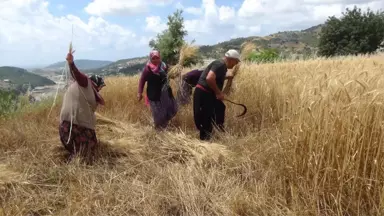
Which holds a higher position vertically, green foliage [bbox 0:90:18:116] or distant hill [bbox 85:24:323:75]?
distant hill [bbox 85:24:323:75]

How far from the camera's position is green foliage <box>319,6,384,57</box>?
2627cm

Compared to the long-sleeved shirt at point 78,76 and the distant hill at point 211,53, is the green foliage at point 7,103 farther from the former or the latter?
the long-sleeved shirt at point 78,76

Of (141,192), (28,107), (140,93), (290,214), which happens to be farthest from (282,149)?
(28,107)

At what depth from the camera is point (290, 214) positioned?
2.58 meters

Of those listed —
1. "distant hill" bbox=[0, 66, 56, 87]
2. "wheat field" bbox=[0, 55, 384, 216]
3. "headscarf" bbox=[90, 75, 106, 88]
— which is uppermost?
"headscarf" bbox=[90, 75, 106, 88]

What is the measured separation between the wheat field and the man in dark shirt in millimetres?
338

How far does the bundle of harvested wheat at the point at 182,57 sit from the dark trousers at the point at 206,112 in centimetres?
87

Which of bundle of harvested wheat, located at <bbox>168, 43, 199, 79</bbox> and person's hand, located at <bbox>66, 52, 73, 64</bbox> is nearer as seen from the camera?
person's hand, located at <bbox>66, 52, 73, 64</bbox>

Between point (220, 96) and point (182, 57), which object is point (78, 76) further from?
point (182, 57)

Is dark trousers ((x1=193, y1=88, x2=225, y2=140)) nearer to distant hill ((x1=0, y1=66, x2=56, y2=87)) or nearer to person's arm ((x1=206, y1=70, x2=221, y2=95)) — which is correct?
person's arm ((x1=206, y1=70, x2=221, y2=95))

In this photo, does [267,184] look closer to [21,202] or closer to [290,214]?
[290,214]

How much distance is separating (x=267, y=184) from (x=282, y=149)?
30 cm

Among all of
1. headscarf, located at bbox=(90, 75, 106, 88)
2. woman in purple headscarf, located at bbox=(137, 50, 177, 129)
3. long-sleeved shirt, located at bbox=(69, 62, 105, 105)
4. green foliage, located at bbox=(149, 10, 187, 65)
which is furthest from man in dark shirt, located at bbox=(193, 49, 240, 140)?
green foliage, located at bbox=(149, 10, 187, 65)

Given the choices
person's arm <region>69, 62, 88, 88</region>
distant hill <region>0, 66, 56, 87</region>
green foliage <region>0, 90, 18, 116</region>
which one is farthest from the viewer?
distant hill <region>0, 66, 56, 87</region>
